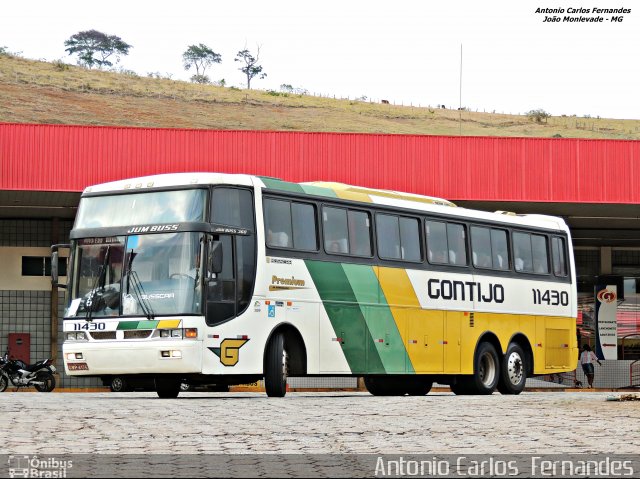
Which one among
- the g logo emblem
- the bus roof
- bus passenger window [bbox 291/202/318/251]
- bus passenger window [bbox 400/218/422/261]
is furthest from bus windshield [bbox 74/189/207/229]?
bus passenger window [bbox 400/218/422/261]

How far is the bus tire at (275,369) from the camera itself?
1927 centimetres

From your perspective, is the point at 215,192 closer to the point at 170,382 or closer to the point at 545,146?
the point at 170,382

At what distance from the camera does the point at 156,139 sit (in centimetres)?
3141

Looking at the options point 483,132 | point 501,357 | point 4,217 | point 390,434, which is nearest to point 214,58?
point 483,132

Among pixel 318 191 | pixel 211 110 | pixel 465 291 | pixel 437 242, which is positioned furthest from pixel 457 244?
pixel 211 110

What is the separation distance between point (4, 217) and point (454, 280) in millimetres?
15841

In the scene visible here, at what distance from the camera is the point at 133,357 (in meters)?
18.8

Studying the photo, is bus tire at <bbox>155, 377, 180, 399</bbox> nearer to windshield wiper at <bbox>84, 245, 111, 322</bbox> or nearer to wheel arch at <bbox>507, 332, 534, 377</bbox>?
windshield wiper at <bbox>84, 245, 111, 322</bbox>

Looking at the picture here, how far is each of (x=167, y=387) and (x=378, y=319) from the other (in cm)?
372

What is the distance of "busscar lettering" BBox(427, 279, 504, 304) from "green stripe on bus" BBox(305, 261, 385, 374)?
6.39 feet

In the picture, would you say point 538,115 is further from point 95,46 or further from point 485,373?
point 485,373

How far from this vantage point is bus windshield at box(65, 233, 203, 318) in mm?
18656

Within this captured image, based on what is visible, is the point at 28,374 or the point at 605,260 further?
the point at 605,260

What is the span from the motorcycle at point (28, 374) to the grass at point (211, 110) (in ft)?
178
